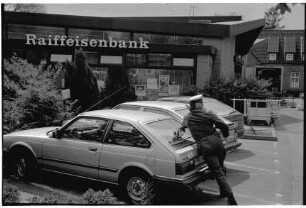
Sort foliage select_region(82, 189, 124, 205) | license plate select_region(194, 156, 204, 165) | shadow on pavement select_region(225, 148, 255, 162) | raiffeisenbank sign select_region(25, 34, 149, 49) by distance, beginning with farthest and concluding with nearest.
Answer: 1. raiffeisenbank sign select_region(25, 34, 149, 49)
2. shadow on pavement select_region(225, 148, 255, 162)
3. license plate select_region(194, 156, 204, 165)
4. foliage select_region(82, 189, 124, 205)

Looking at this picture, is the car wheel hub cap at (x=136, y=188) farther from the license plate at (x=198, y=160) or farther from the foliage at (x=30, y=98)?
the foliage at (x=30, y=98)

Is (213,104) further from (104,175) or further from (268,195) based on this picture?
(104,175)

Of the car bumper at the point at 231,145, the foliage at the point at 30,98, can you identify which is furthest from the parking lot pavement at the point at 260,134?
the foliage at the point at 30,98

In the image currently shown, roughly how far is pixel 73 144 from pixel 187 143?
1840 mm

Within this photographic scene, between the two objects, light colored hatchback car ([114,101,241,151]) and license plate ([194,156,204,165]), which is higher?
light colored hatchback car ([114,101,241,151])

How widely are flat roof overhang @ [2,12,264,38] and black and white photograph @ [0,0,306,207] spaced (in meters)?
0.04

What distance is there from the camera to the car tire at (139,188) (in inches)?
218

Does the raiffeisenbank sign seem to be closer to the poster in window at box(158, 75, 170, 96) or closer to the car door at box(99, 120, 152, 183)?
the poster in window at box(158, 75, 170, 96)

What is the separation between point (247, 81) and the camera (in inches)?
622

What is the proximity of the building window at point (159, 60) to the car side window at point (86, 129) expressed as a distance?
8.18m

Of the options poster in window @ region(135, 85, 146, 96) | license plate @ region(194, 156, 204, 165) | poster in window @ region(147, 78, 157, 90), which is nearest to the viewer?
license plate @ region(194, 156, 204, 165)

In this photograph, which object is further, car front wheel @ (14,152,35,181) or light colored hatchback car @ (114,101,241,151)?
light colored hatchback car @ (114,101,241,151)

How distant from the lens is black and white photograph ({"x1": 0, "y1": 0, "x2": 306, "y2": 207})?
5789mm

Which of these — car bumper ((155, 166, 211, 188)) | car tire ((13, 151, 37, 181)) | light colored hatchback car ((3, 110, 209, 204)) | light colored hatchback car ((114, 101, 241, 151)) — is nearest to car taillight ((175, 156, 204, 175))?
light colored hatchback car ((3, 110, 209, 204))
